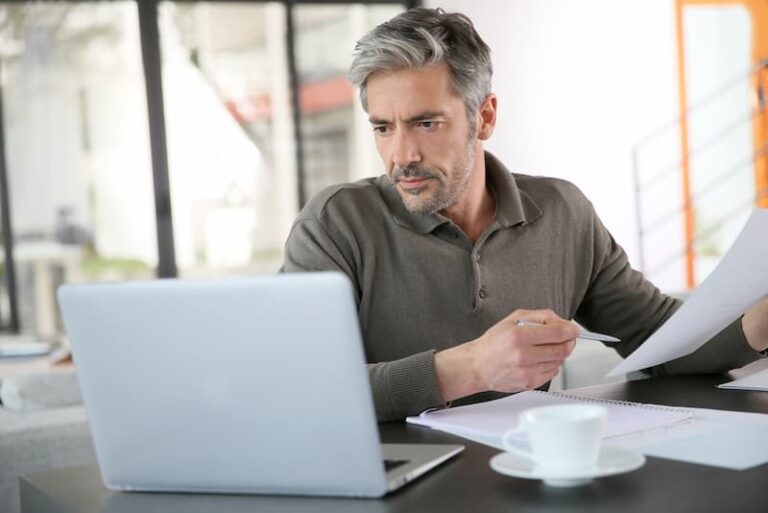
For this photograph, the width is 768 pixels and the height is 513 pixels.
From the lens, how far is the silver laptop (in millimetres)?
982

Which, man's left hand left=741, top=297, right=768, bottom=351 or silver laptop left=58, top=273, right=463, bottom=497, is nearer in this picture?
silver laptop left=58, top=273, right=463, bottom=497

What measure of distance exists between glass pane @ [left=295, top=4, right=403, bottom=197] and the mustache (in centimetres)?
503

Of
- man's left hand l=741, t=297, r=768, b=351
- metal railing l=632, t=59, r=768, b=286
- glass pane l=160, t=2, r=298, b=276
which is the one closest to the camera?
man's left hand l=741, t=297, r=768, b=351

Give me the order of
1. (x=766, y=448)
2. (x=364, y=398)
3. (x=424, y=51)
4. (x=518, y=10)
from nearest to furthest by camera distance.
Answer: (x=364, y=398), (x=766, y=448), (x=424, y=51), (x=518, y=10)

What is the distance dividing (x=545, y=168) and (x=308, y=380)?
611cm

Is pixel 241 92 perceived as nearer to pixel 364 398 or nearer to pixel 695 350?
pixel 695 350

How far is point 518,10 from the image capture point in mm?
6945

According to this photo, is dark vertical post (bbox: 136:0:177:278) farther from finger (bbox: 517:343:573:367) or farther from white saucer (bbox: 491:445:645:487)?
white saucer (bbox: 491:445:645:487)

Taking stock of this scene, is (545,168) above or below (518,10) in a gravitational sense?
below

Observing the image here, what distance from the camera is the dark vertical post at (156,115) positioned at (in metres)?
6.50

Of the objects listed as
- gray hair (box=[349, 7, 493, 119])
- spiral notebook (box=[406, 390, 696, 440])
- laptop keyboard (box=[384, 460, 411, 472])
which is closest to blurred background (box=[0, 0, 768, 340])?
gray hair (box=[349, 7, 493, 119])

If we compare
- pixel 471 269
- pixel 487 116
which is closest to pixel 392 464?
pixel 471 269

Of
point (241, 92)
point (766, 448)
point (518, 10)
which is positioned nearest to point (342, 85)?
point (241, 92)

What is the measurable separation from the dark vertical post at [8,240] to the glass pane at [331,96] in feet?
5.75
